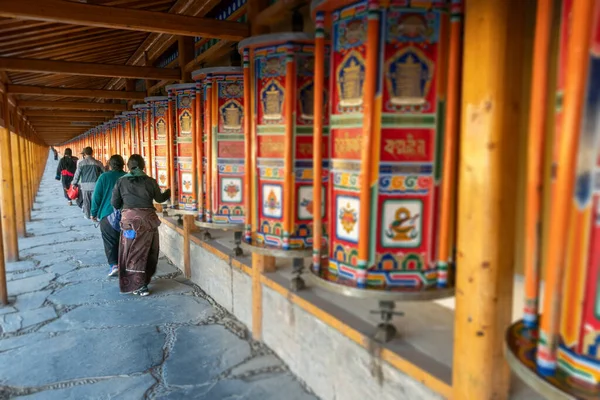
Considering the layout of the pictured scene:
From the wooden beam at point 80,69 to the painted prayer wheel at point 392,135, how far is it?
3815 mm

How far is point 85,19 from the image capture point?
11.3 ft

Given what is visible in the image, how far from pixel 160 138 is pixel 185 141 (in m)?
1.11

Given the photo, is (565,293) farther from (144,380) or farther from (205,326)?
(205,326)

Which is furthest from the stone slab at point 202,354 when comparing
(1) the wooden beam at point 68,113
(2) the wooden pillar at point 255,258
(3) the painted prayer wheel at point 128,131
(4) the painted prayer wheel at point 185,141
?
(1) the wooden beam at point 68,113

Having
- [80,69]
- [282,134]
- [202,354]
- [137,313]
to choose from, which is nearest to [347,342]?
[282,134]

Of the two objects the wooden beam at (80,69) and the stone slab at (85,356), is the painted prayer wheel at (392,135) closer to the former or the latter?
the stone slab at (85,356)

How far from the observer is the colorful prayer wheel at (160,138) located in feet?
20.0

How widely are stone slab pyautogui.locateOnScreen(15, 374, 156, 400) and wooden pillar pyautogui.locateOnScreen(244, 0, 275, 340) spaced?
96 centimetres

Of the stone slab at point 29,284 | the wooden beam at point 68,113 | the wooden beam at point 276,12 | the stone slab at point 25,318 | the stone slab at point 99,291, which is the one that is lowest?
the stone slab at point 29,284

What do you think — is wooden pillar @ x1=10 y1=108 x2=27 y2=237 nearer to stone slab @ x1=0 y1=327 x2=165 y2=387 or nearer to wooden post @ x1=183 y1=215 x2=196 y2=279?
wooden post @ x1=183 y1=215 x2=196 y2=279

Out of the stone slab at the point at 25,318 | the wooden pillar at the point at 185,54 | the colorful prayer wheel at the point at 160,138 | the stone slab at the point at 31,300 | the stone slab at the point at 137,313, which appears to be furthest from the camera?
the colorful prayer wheel at the point at 160,138

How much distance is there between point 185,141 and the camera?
5273 millimetres

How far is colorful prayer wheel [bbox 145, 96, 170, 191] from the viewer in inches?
240

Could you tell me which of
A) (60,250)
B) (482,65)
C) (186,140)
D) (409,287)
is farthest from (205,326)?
(60,250)
